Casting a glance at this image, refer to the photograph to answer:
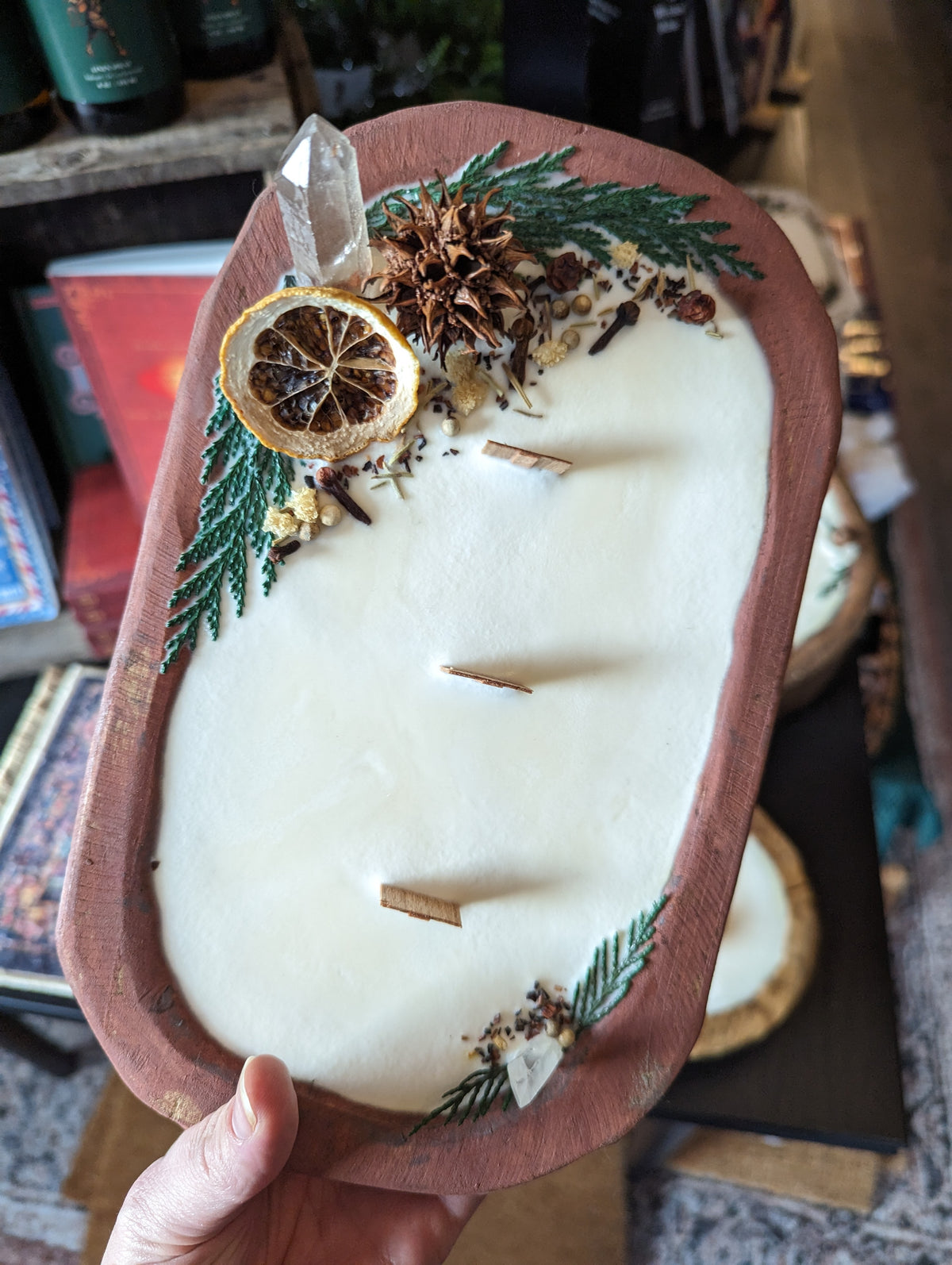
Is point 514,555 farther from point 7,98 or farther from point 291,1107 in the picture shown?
point 7,98

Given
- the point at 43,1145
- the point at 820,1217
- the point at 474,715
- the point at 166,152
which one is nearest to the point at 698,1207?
the point at 820,1217

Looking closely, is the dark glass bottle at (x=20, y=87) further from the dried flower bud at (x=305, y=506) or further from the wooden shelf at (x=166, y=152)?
the dried flower bud at (x=305, y=506)

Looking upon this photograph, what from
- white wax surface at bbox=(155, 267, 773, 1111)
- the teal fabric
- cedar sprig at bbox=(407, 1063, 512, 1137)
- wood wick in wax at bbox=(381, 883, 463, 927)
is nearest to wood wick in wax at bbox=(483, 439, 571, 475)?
white wax surface at bbox=(155, 267, 773, 1111)

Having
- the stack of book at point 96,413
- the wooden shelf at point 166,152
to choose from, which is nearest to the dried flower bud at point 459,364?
the wooden shelf at point 166,152

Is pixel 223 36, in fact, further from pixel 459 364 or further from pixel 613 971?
pixel 613 971

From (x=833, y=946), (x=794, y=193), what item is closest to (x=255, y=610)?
(x=833, y=946)
